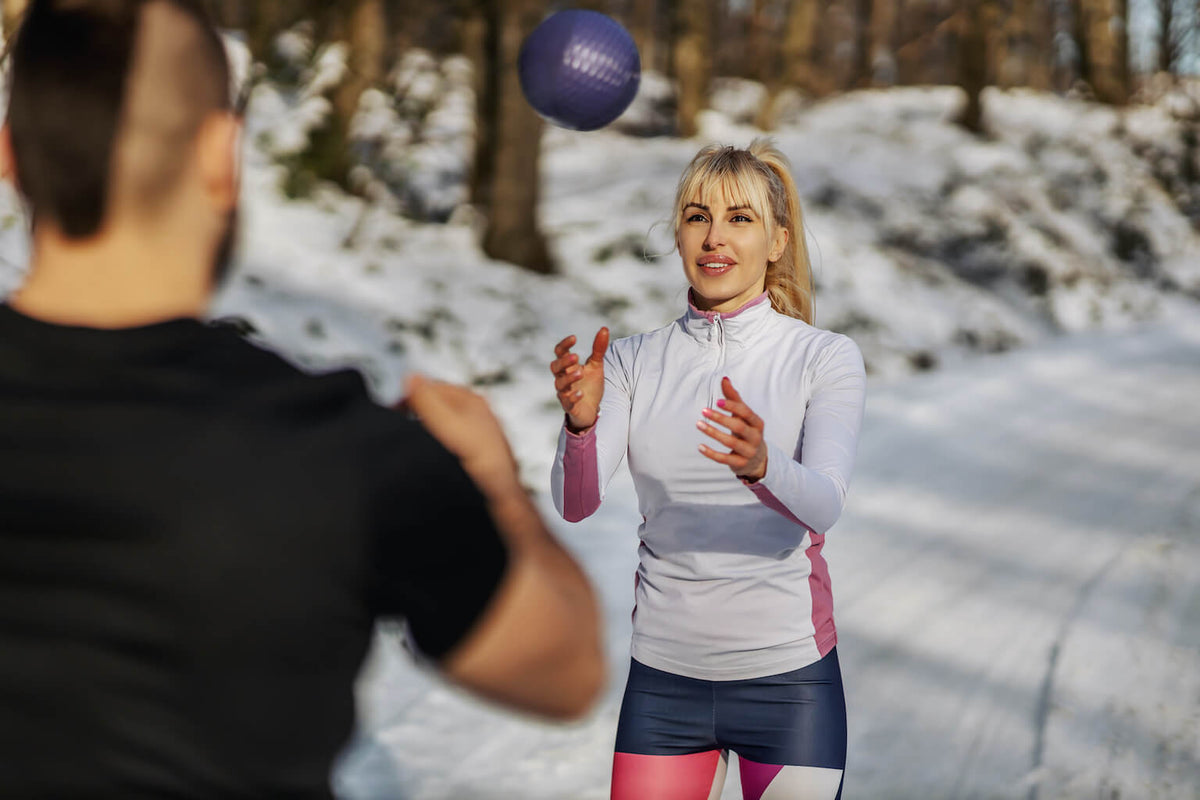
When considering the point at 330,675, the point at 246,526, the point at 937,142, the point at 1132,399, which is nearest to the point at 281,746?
the point at 330,675

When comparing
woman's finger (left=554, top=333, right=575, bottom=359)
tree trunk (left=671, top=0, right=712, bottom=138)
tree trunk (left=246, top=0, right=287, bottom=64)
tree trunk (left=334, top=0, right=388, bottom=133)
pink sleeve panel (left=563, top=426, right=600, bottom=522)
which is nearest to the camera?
woman's finger (left=554, top=333, right=575, bottom=359)

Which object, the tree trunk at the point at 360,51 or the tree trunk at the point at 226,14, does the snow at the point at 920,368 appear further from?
the tree trunk at the point at 226,14

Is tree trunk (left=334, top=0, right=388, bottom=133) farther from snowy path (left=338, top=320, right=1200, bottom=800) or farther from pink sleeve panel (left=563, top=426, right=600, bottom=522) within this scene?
pink sleeve panel (left=563, top=426, right=600, bottom=522)


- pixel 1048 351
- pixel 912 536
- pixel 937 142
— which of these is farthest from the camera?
pixel 937 142

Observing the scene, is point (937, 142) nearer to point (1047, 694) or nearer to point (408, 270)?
point (408, 270)

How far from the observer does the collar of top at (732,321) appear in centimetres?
256

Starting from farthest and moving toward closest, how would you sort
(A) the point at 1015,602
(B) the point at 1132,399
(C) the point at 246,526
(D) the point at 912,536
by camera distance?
(B) the point at 1132,399
(D) the point at 912,536
(A) the point at 1015,602
(C) the point at 246,526

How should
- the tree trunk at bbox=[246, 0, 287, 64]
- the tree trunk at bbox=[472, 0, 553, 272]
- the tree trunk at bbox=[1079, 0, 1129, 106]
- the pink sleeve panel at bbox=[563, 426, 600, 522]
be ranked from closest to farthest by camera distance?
the pink sleeve panel at bbox=[563, 426, 600, 522] < the tree trunk at bbox=[472, 0, 553, 272] < the tree trunk at bbox=[246, 0, 287, 64] < the tree trunk at bbox=[1079, 0, 1129, 106]

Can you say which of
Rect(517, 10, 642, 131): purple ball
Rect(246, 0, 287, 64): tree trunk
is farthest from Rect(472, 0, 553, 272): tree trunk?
Rect(517, 10, 642, 131): purple ball

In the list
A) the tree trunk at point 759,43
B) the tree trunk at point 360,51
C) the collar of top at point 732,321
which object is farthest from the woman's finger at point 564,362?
the tree trunk at point 759,43

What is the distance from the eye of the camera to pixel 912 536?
661 centimetres

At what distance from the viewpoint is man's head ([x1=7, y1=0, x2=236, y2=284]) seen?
0.98 metres

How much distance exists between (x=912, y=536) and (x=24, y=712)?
613 centimetres

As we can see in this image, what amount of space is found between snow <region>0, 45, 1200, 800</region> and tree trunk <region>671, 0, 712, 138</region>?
0.46 metres
